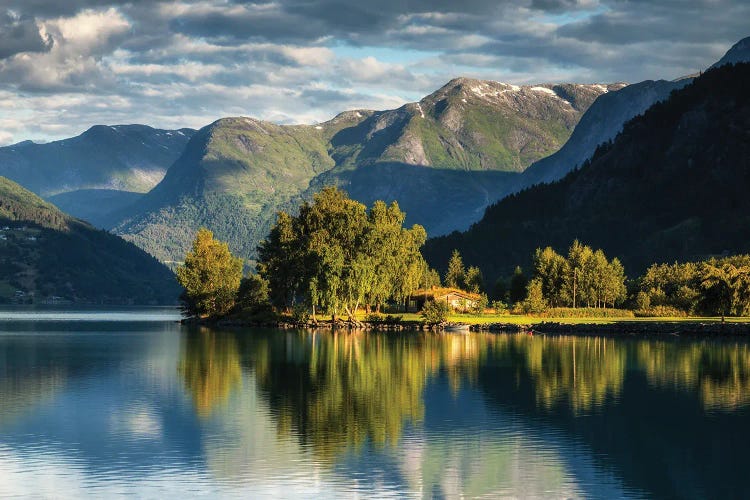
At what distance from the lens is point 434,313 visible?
525 feet

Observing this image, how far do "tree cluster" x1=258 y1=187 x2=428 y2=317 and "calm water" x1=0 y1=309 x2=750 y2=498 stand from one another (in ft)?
172

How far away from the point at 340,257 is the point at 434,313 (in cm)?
1735

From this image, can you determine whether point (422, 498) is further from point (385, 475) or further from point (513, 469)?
point (513, 469)

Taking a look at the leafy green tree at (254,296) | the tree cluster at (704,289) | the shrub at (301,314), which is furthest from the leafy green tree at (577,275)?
the leafy green tree at (254,296)

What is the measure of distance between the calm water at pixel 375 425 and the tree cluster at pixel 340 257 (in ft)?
172

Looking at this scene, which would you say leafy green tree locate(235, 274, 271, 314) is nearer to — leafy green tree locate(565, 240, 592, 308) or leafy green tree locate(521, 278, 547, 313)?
leafy green tree locate(521, 278, 547, 313)

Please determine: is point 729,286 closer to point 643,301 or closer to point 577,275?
point 643,301

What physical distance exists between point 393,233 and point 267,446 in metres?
123

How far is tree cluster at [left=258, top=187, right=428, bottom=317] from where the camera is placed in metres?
159

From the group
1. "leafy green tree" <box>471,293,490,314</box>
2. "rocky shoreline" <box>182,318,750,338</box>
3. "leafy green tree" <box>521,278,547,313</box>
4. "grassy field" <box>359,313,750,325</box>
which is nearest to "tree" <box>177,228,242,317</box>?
"rocky shoreline" <box>182,318,750,338</box>

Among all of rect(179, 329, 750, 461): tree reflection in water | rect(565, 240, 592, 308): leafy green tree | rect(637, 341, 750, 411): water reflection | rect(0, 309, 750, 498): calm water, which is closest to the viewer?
rect(0, 309, 750, 498): calm water

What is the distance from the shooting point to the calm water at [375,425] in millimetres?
42406

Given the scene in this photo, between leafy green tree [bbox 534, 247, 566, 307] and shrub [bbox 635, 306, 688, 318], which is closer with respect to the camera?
shrub [bbox 635, 306, 688, 318]

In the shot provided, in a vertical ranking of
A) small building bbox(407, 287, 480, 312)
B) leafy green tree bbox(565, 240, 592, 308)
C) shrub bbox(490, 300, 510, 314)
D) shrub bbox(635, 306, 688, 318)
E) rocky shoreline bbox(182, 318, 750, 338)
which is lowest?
rocky shoreline bbox(182, 318, 750, 338)
